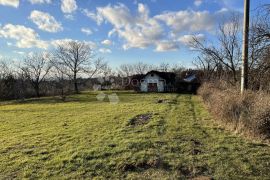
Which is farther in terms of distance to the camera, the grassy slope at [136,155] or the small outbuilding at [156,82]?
the small outbuilding at [156,82]

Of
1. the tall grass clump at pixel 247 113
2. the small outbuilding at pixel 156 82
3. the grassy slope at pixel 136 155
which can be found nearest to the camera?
the grassy slope at pixel 136 155

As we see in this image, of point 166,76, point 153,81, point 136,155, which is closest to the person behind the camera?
point 136,155

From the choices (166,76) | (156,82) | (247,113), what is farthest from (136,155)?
(166,76)

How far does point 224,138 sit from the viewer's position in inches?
302

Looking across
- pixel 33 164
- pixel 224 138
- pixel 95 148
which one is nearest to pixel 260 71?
pixel 224 138

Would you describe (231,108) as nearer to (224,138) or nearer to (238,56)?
(224,138)

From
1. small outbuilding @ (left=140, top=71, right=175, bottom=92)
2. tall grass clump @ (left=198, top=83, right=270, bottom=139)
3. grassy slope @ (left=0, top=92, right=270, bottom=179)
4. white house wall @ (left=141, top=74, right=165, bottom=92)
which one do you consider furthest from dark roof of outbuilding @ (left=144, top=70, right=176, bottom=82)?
grassy slope @ (left=0, top=92, right=270, bottom=179)

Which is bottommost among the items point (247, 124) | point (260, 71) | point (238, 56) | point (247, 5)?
point (247, 124)

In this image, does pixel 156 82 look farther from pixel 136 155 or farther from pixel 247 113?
pixel 136 155

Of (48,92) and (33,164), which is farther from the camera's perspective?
(48,92)

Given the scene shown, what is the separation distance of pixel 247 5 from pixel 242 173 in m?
7.33

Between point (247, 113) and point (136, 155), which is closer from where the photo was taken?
point (136, 155)

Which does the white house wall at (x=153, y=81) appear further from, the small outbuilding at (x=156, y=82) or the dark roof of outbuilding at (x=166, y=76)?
the dark roof of outbuilding at (x=166, y=76)

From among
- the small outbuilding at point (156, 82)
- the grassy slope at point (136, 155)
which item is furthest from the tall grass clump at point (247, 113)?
the small outbuilding at point (156, 82)
